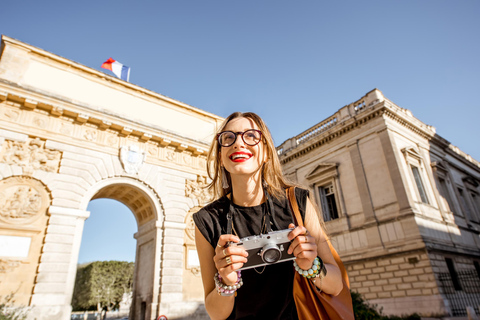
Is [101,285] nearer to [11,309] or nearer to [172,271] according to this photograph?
[172,271]

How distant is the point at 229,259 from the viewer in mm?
1349

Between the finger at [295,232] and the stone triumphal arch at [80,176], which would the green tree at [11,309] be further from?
the finger at [295,232]

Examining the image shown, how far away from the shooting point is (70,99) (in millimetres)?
11266

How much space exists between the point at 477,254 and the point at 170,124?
1954 cm

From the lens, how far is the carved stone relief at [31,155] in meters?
9.81

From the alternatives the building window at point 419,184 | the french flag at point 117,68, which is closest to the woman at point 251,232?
the french flag at point 117,68

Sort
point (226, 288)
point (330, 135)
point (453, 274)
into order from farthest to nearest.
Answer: point (330, 135)
point (453, 274)
point (226, 288)

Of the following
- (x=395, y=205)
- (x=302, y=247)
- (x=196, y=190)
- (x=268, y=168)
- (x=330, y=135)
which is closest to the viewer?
(x=302, y=247)

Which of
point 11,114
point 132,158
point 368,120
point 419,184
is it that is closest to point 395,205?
point 419,184

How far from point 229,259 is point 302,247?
1.14ft

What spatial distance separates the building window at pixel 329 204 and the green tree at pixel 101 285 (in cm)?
3163

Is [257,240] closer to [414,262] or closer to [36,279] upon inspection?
[36,279]

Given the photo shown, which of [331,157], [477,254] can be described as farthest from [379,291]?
[331,157]

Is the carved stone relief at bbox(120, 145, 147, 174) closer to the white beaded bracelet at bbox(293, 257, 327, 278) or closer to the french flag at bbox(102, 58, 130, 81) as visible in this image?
the french flag at bbox(102, 58, 130, 81)
